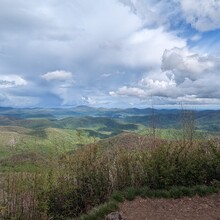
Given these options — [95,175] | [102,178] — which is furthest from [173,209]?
[95,175]

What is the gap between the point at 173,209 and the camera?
912cm

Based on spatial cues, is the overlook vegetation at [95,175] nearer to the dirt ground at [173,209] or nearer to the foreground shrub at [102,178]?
the foreground shrub at [102,178]

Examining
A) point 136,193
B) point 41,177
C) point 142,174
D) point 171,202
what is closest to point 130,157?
point 142,174

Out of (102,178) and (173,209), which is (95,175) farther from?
(173,209)

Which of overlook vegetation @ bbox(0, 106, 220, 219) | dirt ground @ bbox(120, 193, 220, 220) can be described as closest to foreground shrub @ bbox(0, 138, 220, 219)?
overlook vegetation @ bbox(0, 106, 220, 219)

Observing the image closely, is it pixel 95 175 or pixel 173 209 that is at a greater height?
pixel 95 175

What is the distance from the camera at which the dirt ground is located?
8.67 metres

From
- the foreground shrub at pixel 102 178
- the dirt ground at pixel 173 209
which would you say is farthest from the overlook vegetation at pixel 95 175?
the dirt ground at pixel 173 209

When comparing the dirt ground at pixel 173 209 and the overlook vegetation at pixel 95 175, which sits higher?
the overlook vegetation at pixel 95 175

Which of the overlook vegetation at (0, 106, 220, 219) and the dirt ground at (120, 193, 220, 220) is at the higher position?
the overlook vegetation at (0, 106, 220, 219)

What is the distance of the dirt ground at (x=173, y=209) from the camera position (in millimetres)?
8672

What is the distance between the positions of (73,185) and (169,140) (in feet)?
12.9

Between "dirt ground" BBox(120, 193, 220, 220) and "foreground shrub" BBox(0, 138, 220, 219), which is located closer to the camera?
"dirt ground" BBox(120, 193, 220, 220)

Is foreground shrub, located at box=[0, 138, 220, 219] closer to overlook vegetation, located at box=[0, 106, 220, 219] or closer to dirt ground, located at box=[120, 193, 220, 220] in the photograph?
overlook vegetation, located at box=[0, 106, 220, 219]
